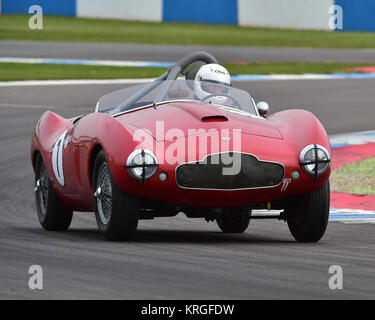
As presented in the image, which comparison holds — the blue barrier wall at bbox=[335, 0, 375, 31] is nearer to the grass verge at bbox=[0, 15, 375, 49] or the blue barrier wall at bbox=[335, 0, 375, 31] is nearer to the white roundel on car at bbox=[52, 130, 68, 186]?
the grass verge at bbox=[0, 15, 375, 49]

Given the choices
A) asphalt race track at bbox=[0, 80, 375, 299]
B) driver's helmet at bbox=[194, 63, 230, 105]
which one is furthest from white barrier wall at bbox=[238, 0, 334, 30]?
driver's helmet at bbox=[194, 63, 230, 105]

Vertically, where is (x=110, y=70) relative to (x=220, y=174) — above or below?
above

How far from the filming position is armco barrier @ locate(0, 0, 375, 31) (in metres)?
42.4

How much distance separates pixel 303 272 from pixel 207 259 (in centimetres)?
79

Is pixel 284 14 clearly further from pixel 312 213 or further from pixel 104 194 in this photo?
pixel 104 194

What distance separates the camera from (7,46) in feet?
108

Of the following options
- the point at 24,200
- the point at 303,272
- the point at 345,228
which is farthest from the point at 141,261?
the point at 24,200

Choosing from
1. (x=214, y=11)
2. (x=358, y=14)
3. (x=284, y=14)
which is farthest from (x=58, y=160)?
(x=284, y=14)

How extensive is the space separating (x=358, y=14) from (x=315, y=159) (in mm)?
34290

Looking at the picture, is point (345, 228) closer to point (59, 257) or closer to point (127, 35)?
point (59, 257)

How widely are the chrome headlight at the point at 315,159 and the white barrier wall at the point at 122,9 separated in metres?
35.3

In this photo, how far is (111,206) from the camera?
833 cm

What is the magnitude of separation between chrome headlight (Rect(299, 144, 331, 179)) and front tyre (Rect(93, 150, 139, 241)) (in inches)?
49.4

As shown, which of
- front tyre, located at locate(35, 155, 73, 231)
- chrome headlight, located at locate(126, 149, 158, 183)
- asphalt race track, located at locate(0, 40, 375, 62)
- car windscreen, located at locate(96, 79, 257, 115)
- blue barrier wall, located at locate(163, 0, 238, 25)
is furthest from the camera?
blue barrier wall, located at locate(163, 0, 238, 25)
